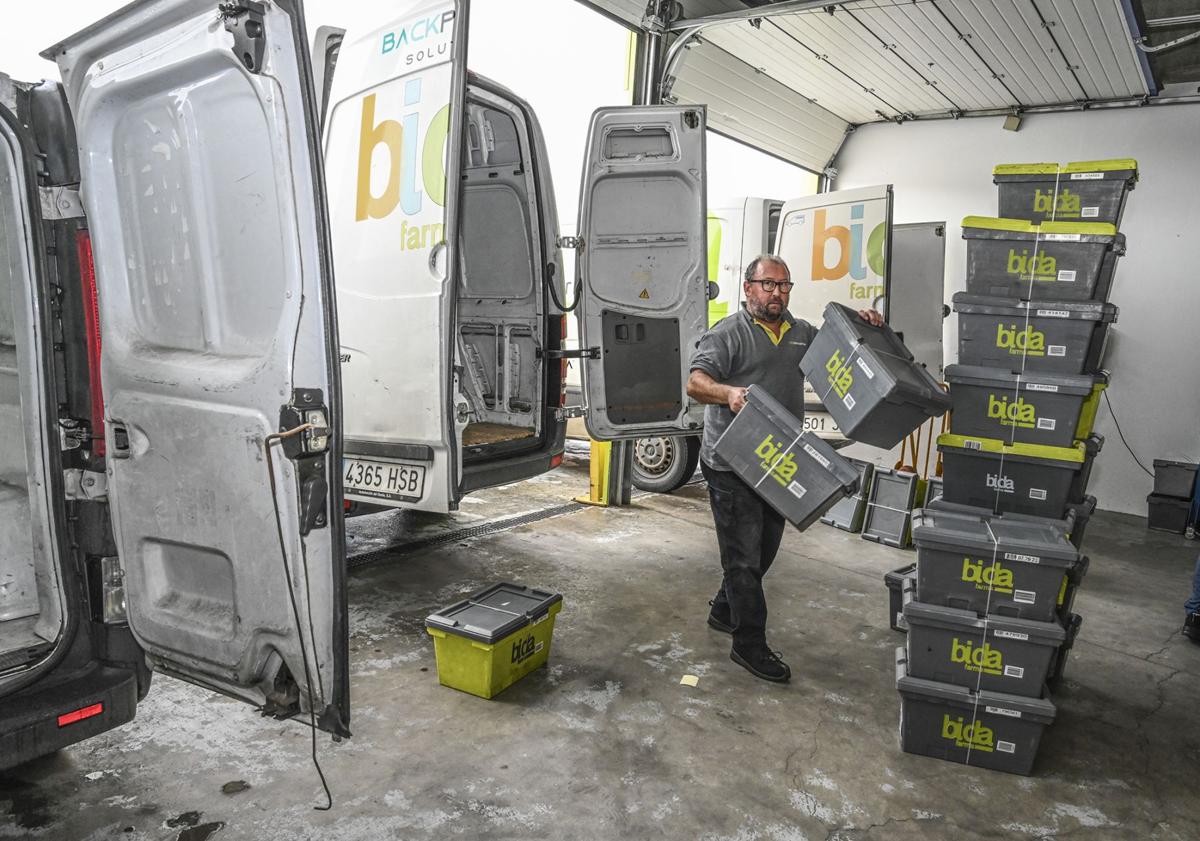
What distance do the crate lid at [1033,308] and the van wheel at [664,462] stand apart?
3649 millimetres

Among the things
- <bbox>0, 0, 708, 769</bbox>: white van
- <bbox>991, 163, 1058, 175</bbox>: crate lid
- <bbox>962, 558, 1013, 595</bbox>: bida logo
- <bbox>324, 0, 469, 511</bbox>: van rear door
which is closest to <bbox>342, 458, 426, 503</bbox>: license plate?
<bbox>324, 0, 469, 511</bbox>: van rear door

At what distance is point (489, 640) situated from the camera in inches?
120

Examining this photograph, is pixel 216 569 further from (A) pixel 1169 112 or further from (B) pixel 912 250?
(A) pixel 1169 112

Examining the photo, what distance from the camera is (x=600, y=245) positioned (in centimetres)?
487

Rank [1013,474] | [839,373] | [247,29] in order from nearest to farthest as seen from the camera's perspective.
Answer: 1. [247,29]
2. [839,373]
3. [1013,474]

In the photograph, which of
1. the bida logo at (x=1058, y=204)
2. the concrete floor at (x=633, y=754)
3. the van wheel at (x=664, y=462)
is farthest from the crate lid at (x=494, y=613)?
the van wheel at (x=664, y=462)

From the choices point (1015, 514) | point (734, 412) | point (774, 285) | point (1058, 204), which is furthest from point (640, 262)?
point (1015, 514)

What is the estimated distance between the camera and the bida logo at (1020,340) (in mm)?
3303

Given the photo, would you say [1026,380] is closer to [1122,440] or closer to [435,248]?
[435,248]

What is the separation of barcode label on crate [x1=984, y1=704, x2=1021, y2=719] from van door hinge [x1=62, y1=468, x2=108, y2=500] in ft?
9.77

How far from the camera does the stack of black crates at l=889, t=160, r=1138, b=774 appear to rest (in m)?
2.89

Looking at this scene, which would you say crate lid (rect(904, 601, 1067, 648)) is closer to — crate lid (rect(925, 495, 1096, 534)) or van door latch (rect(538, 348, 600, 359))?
crate lid (rect(925, 495, 1096, 534))

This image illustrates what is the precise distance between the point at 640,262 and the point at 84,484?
11.4ft

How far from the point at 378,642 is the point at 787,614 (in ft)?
7.17
